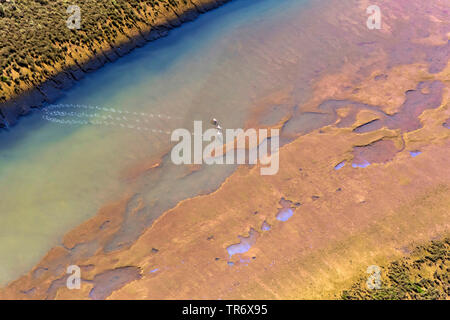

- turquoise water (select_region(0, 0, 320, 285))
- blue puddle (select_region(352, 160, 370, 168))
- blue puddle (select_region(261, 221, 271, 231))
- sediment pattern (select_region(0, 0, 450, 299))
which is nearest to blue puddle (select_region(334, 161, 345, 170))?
sediment pattern (select_region(0, 0, 450, 299))

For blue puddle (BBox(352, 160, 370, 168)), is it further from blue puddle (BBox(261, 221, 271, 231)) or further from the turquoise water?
the turquoise water

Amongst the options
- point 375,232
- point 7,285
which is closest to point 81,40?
point 7,285

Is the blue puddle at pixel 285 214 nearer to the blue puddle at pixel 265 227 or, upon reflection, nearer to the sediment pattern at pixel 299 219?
the sediment pattern at pixel 299 219

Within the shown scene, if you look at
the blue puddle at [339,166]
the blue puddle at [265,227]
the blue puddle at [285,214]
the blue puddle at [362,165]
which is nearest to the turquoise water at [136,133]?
the blue puddle at [265,227]

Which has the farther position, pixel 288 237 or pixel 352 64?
pixel 352 64

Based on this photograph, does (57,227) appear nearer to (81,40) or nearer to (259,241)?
(259,241)

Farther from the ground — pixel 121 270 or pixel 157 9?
pixel 157 9

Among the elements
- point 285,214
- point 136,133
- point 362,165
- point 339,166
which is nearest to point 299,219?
point 285,214
